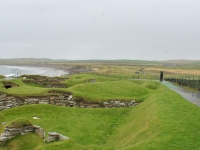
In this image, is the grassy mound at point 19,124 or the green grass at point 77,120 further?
the green grass at point 77,120

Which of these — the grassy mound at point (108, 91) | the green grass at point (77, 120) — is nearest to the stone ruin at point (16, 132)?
the green grass at point (77, 120)

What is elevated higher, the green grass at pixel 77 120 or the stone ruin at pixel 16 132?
the stone ruin at pixel 16 132

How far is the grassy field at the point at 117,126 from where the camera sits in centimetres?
1278

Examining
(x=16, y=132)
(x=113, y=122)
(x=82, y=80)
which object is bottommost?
(x=113, y=122)

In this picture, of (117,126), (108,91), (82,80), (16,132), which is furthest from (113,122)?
(82,80)

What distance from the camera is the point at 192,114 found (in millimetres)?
17172

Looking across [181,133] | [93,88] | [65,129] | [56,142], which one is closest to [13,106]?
[65,129]

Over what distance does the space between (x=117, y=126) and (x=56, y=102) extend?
7850 mm

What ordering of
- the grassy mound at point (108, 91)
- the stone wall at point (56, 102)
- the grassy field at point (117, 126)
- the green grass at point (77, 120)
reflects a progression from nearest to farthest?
the grassy field at point (117, 126), the green grass at point (77, 120), the stone wall at point (56, 102), the grassy mound at point (108, 91)

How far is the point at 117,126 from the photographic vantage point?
2245cm

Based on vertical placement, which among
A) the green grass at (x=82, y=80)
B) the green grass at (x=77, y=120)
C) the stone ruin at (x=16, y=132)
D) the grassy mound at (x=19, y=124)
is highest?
the green grass at (x=82, y=80)

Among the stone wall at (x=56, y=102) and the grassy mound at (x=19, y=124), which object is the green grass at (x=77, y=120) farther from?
the grassy mound at (x=19, y=124)

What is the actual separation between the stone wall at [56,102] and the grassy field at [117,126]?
3.61 ft

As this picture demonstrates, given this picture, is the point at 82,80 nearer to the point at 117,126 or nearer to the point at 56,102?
the point at 56,102
